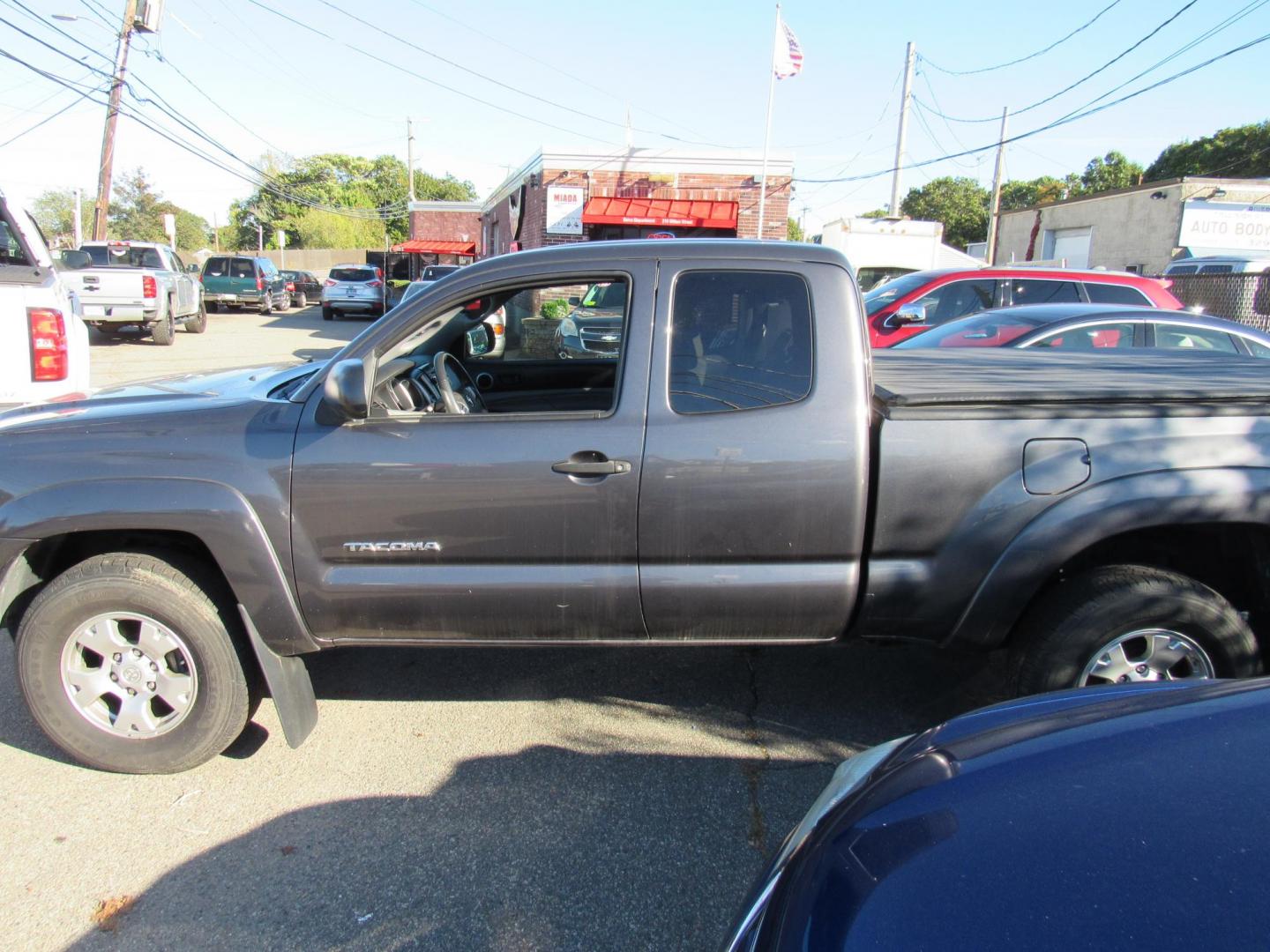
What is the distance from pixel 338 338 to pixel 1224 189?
27.6 m

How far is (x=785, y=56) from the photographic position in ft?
71.8

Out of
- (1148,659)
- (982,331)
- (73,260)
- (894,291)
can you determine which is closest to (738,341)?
(1148,659)

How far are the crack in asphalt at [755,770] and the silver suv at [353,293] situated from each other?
26703mm

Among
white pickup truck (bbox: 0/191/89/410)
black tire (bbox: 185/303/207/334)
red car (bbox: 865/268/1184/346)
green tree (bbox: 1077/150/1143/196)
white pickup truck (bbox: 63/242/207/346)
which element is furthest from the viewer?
green tree (bbox: 1077/150/1143/196)

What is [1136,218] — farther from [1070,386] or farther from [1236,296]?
[1070,386]

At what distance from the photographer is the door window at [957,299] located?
939 centimetres

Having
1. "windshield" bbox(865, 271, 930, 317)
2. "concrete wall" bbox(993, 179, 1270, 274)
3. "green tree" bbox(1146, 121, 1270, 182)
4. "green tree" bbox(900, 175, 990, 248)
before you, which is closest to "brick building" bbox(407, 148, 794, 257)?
"windshield" bbox(865, 271, 930, 317)

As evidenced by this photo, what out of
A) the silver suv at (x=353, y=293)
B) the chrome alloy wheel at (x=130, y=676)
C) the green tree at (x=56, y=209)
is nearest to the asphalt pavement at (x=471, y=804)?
the chrome alloy wheel at (x=130, y=676)

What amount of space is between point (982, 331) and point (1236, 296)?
8.62m

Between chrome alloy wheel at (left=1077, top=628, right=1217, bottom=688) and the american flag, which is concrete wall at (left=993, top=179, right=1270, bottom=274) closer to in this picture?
the american flag

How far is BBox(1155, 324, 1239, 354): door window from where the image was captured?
7250mm

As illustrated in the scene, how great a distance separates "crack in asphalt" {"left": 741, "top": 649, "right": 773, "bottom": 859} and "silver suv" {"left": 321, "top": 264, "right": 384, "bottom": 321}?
87.6ft

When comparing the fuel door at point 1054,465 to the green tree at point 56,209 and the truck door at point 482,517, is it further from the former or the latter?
the green tree at point 56,209

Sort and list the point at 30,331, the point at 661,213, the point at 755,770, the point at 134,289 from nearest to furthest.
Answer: the point at 755,770
the point at 30,331
the point at 134,289
the point at 661,213
